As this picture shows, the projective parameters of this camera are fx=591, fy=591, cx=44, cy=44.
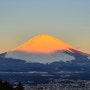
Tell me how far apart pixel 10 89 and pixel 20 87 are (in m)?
0.82

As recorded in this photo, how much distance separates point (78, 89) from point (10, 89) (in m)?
78.2

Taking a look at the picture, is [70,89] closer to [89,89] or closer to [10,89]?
[89,89]

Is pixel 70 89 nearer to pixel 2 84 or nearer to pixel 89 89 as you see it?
pixel 89 89

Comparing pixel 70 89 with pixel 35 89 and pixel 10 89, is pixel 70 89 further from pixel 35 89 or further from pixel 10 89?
pixel 10 89

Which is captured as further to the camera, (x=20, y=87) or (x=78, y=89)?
(x=78, y=89)

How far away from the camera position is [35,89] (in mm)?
110688

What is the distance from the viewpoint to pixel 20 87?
144 ft

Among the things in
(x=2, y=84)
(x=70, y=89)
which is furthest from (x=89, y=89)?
(x=2, y=84)

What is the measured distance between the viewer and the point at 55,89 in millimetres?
111812

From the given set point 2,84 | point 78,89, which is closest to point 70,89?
point 78,89

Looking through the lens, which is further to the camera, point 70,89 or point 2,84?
point 70,89

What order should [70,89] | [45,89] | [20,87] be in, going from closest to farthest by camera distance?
[20,87] → [45,89] → [70,89]

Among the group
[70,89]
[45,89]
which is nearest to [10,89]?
[45,89]

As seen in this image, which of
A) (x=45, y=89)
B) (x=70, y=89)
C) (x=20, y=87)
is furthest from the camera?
(x=70, y=89)
